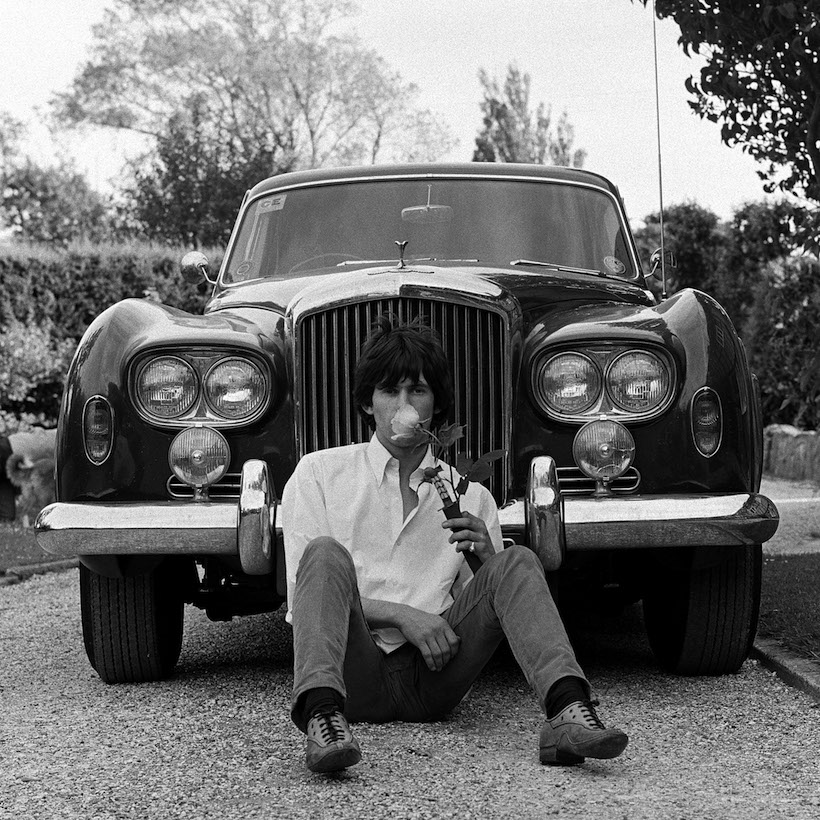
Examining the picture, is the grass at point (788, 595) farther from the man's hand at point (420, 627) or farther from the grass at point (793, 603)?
the man's hand at point (420, 627)

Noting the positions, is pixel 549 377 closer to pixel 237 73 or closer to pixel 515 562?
pixel 515 562

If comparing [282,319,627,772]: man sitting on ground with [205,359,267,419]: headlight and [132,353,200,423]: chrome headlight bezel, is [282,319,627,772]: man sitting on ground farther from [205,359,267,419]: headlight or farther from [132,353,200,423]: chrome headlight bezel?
[132,353,200,423]: chrome headlight bezel

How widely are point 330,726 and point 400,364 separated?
1027 mm

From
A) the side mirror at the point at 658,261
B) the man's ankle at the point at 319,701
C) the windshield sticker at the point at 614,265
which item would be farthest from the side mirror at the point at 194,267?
the man's ankle at the point at 319,701

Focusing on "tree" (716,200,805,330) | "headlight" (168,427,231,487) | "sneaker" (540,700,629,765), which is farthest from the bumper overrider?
"tree" (716,200,805,330)

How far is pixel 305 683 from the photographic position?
3098 mm

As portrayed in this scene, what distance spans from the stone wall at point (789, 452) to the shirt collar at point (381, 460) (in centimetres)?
982

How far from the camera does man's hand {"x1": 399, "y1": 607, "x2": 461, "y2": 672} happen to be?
3391 millimetres

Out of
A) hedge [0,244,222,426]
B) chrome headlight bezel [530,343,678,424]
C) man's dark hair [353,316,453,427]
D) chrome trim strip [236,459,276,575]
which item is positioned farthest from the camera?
hedge [0,244,222,426]

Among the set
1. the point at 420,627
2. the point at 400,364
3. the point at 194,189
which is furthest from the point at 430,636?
the point at 194,189

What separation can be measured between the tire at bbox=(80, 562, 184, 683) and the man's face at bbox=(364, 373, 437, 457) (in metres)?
1.08

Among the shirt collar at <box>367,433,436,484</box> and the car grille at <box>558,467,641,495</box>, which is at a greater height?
the shirt collar at <box>367,433,436,484</box>

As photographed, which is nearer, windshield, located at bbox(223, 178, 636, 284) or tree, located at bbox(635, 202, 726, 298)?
windshield, located at bbox(223, 178, 636, 284)

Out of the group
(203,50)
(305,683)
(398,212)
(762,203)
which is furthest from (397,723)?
(203,50)
